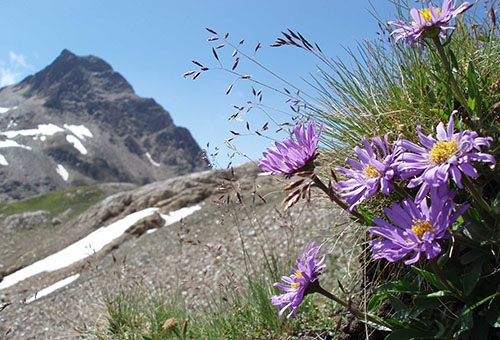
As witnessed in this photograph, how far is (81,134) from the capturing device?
409ft

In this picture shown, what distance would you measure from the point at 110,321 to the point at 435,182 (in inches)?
130

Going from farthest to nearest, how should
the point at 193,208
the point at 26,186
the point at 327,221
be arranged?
1. the point at 26,186
2. the point at 193,208
3. the point at 327,221

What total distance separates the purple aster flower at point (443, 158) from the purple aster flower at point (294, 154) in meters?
0.31

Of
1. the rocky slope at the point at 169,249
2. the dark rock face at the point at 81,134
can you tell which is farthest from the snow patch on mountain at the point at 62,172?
the rocky slope at the point at 169,249

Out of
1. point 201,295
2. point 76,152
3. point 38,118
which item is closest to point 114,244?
point 201,295

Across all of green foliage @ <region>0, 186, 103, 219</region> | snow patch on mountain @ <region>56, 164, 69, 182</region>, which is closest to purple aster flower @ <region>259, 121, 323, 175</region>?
green foliage @ <region>0, 186, 103, 219</region>

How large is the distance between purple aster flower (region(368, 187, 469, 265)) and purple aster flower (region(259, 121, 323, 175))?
1.12 ft

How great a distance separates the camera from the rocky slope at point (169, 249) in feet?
12.8

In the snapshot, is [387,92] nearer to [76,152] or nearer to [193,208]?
[193,208]

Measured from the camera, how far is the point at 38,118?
117625 mm

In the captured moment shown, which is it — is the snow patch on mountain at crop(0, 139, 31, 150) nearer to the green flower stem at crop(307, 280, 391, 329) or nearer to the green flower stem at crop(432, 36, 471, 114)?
the green flower stem at crop(307, 280, 391, 329)

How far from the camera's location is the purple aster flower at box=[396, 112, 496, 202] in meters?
1.08

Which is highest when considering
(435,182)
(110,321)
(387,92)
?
(387,92)

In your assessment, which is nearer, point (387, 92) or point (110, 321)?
point (387, 92)
